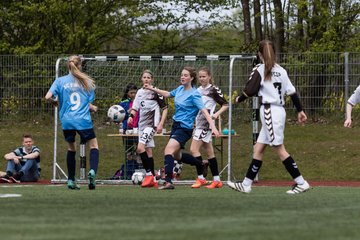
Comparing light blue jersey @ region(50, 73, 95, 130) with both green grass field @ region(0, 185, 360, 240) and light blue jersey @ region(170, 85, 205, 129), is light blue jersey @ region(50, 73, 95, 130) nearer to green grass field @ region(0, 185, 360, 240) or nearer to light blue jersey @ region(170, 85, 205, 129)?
light blue jersey @ region(170, 85, 205, 129)

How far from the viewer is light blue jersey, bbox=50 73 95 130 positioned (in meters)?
13.8

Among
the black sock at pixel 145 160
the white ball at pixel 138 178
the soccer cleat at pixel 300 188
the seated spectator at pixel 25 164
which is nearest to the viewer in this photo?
the soccer cleat at pixel 300 188

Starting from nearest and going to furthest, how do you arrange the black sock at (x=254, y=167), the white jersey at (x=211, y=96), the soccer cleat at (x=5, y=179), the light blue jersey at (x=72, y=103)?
the black sock at (x=254, y=167) → the light blue jersey at (x=72, y=103) → the white jersey at (x=211, y=96) → the soccer cleat at (x=5, y=179)

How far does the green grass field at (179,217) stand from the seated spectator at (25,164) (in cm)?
764

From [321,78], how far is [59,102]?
834 cm

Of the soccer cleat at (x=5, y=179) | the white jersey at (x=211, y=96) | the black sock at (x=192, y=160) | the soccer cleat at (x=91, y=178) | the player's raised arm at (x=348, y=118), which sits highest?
the white jersey at (x=211, y=96)

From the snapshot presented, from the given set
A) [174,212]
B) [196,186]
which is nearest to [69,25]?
[196,186]

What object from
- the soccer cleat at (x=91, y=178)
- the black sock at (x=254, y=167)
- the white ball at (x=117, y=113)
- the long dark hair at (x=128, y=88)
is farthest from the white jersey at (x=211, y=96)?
the black sock at (x=254, y=167)

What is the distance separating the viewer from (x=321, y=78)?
2084 cm

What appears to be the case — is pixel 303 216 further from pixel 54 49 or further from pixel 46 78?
pixel 54 49

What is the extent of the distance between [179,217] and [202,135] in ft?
23.8

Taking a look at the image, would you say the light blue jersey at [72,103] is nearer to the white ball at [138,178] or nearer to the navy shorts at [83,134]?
the navy shorts at [83,134]

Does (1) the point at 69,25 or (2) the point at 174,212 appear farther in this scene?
(1) the point at 69,25

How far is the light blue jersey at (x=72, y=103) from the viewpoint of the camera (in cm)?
1380
